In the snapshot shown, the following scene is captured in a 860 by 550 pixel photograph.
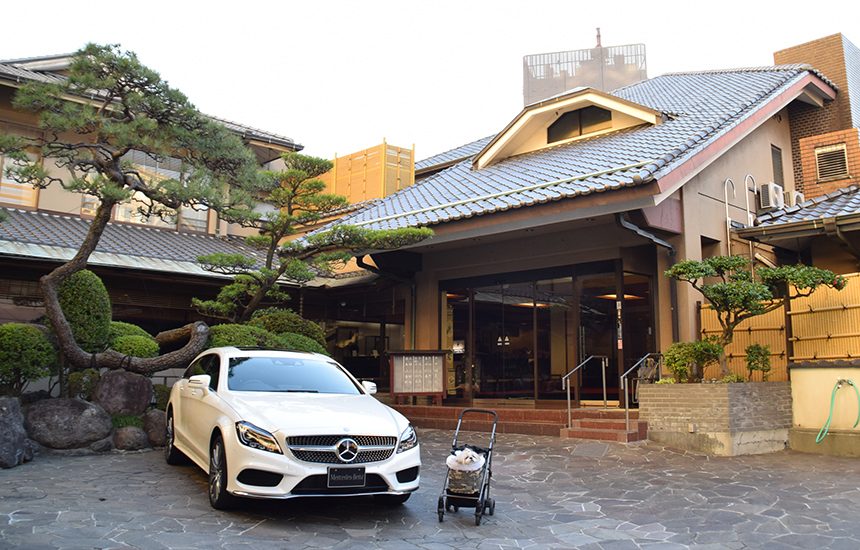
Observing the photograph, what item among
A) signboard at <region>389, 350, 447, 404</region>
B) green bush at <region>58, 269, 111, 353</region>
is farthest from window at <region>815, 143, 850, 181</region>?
green bush at <region>58, 269, 111, 353</region>

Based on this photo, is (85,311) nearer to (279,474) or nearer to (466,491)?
(279,474)

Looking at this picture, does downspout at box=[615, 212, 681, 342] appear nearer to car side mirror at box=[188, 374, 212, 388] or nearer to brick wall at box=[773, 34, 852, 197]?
brick wall at box=[773, 34, 852, 197]

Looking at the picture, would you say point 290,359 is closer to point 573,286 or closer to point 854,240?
point 573,286

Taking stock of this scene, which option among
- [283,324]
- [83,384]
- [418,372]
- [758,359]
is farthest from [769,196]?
[83,384]

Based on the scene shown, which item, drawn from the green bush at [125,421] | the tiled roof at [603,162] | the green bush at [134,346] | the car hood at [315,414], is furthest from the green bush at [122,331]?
the car hood at [315,414]

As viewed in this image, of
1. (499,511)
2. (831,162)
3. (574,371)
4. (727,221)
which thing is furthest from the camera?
(831,162)

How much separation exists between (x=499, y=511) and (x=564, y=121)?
11.6 m

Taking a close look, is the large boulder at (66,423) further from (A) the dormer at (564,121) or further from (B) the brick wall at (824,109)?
(B) the brick wall at (824,109)

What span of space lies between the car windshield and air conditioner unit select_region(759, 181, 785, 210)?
10.3 m

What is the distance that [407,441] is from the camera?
20.6 feet

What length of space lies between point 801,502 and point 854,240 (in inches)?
254

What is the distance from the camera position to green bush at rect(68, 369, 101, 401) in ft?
32.8

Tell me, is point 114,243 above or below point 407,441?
above

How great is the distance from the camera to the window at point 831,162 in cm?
1424
